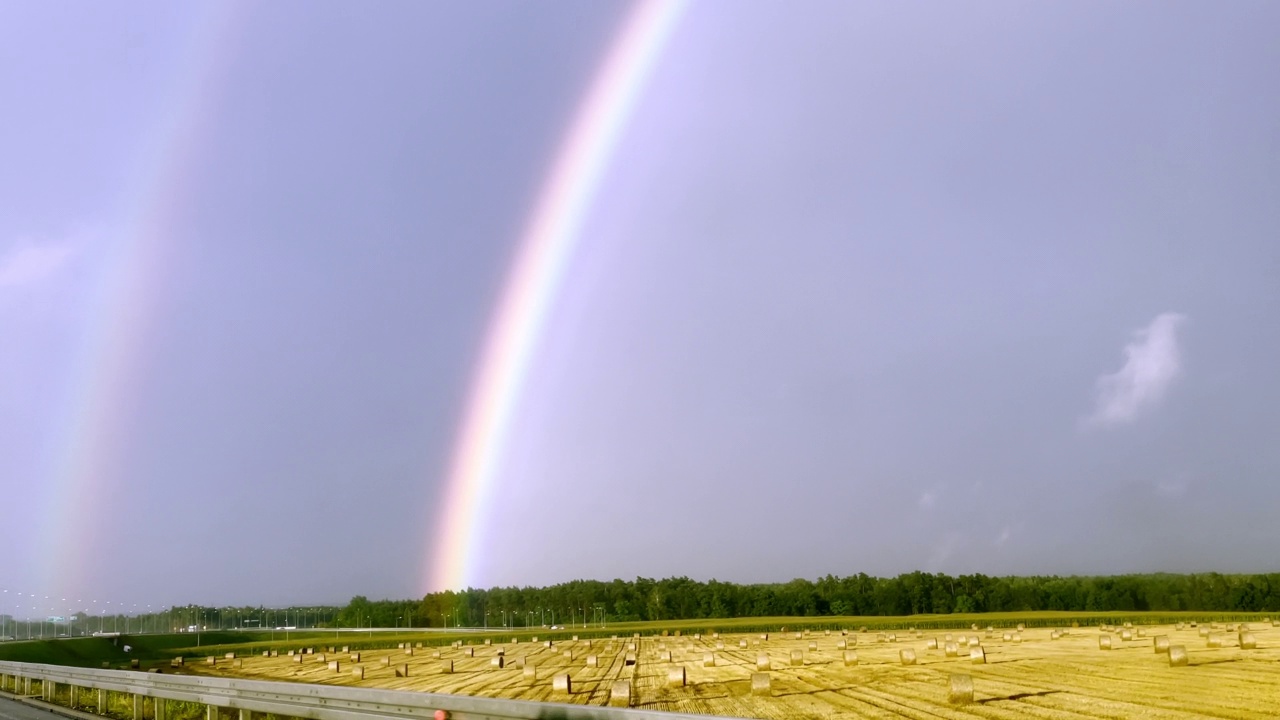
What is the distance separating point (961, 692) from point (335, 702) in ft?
48.3

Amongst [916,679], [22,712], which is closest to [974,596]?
[916,679]

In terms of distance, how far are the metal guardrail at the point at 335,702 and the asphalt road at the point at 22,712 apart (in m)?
1.36

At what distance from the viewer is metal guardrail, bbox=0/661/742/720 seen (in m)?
12.7

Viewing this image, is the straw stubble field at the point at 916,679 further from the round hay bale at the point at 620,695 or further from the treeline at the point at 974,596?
the treeline at the point at 974,596

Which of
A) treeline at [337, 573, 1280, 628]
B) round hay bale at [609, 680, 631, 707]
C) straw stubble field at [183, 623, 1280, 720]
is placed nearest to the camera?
straw stubble field at [183, 623, 1280, 720]

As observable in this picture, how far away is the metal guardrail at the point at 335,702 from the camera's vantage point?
1268 centimetres

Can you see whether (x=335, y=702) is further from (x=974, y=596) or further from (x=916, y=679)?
(x=974, y=596)

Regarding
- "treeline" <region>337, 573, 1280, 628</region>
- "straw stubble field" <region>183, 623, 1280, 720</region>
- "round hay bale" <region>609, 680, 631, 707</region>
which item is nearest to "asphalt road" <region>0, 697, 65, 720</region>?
"straw stubble field" <region>183, 623, 1280, 720</region>

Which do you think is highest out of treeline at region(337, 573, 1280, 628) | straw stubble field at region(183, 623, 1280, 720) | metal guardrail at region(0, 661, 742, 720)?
metal guardrail at region(0, 661, 742, 720)

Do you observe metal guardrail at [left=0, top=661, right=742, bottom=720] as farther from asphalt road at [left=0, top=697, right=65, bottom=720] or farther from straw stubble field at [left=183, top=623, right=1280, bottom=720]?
straw stubble field at [left=183, top=623, right=1280, bottom=720]

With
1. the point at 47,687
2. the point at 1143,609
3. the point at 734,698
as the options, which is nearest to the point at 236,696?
the point at 734,698

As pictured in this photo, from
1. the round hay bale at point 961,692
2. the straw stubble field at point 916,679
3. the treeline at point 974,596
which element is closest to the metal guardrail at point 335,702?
the straw stubble field at point 916,679

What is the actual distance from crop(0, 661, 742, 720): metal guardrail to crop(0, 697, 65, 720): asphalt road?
A: 136 centimetres

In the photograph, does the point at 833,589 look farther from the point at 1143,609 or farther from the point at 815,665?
the point at 815,665
